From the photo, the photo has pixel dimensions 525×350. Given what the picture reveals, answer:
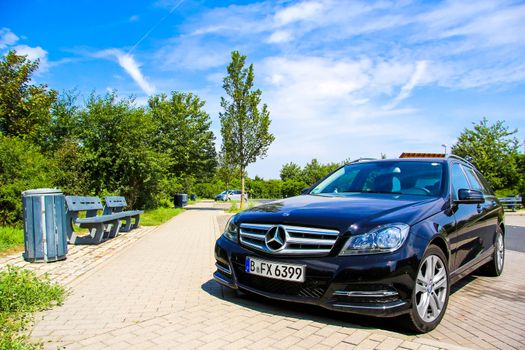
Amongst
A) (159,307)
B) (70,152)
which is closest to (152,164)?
(70,152)

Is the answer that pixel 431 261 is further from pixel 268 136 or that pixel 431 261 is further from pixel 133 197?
pixel 268 136

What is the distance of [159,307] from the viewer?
4.28 m

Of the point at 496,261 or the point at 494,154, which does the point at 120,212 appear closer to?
the point at 496,261

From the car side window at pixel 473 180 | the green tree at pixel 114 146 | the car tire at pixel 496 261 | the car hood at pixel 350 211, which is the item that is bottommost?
the car tire at pixel 496 261

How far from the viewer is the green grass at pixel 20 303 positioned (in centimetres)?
316

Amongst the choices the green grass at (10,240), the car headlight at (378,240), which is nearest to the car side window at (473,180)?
the car headlight at (378,240)

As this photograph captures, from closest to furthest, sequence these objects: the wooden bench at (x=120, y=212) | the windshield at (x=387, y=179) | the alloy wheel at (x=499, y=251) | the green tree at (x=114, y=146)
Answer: the windshield at (x=387, y=179) → the alloy wheel at (x=499, y=251) → the wooden bench at (x=120, y=212) → the green tree at (x=114, y=146)

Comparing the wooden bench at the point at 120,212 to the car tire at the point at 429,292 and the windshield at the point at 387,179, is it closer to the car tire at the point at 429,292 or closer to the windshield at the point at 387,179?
the windshield at the point at 387,179

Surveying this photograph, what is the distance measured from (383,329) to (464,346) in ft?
2.06

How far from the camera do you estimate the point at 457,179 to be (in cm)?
487

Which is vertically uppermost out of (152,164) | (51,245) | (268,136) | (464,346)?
(268,136)

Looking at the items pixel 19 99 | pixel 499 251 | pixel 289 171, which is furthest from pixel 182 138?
pixel 289 171

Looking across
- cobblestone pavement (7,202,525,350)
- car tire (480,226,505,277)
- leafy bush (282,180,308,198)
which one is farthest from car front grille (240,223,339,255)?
leafy bush (282,180,308,198)

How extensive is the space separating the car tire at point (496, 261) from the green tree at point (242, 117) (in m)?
18.5
